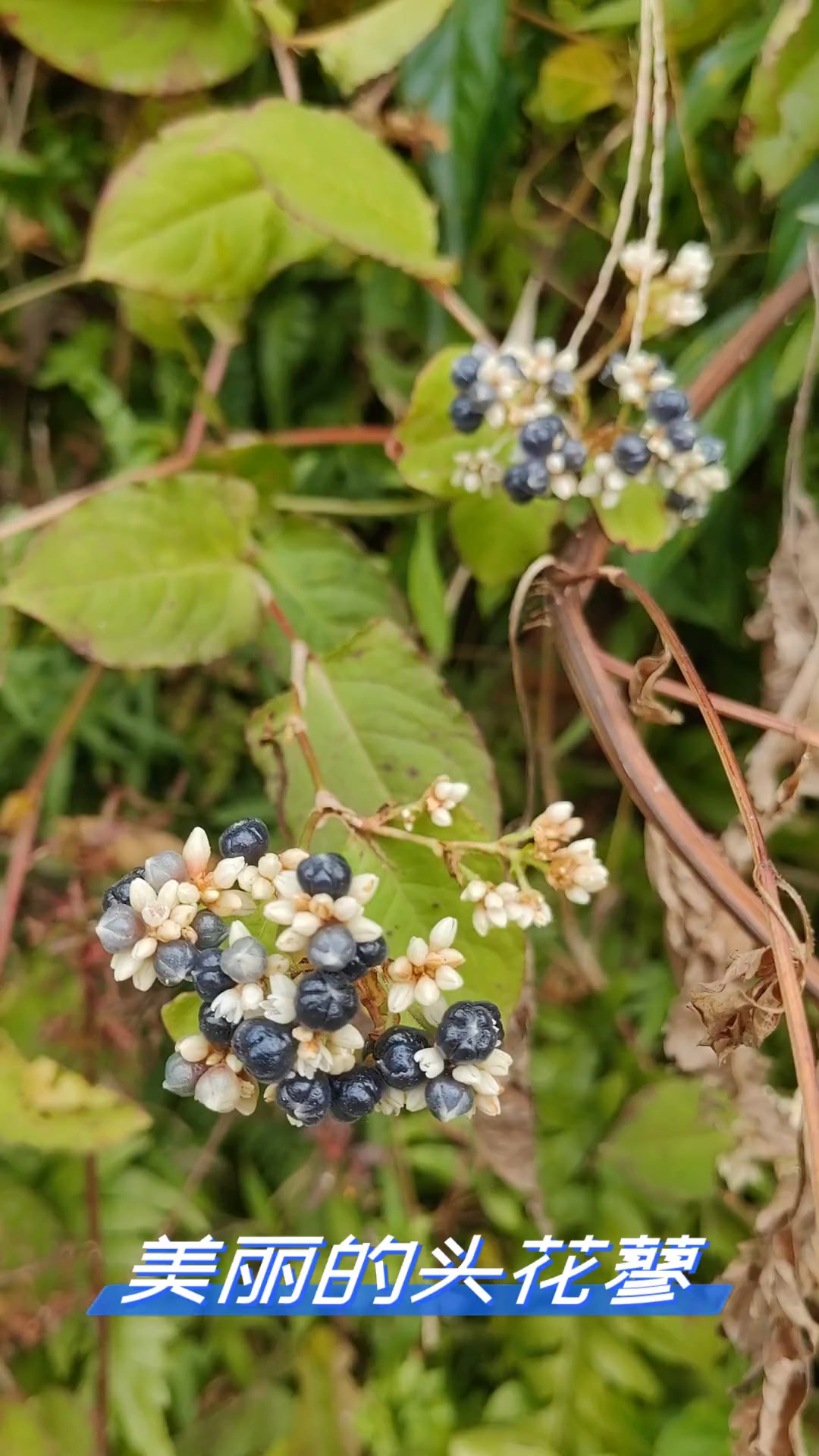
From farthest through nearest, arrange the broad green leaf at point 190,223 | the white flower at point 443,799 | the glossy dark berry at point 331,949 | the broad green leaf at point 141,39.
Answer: the broad green leaf at point 141,39 → the broad green leaf at point 190,223 → the white flower at point 443,799 → the glossy dark berry at point 331,949

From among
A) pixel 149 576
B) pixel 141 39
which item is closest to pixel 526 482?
pixel 149 576

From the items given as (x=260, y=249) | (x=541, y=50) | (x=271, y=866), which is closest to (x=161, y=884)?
(x=271, y=866)

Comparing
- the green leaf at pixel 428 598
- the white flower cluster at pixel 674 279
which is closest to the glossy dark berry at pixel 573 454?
the white flower cluster at pixel 674 279

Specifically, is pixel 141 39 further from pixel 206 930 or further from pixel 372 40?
pixel 206 930

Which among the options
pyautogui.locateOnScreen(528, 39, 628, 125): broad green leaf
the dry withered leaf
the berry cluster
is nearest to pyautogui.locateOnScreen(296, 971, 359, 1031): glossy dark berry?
the berry cluster

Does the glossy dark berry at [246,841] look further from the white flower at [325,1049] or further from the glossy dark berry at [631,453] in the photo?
the glossy dark berry at [631,453]
